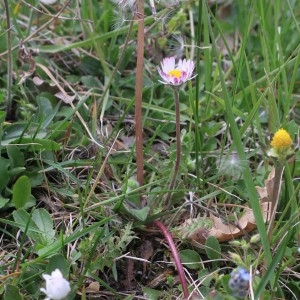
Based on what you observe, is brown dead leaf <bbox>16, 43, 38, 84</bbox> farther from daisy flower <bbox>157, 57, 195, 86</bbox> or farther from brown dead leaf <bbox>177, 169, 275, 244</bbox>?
brown dead leaf <bbox>177, 169, 275, 244</bbox>

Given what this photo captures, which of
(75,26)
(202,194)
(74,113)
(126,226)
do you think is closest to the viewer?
(126,226)

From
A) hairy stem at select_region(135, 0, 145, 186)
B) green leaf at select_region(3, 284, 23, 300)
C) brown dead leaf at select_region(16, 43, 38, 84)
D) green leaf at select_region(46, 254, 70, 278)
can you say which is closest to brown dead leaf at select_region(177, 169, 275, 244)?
hairy stem at select_region(135, 0, 145, 186)

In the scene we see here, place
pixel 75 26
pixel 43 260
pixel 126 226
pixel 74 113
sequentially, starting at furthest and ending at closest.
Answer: pixel 75 26
pixel 74 113
pixel 126 226
pixel 43 260

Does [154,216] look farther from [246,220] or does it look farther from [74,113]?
[74,113]

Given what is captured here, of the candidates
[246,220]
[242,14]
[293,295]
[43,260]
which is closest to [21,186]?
[43,260]

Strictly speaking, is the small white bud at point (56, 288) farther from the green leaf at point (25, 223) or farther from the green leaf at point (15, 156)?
the green leaf at point (15, 156)

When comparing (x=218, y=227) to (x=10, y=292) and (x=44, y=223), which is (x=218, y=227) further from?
(x=10, y=292)
